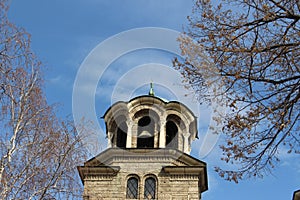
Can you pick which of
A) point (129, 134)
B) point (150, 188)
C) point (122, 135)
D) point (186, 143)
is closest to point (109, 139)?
point (122, 135)

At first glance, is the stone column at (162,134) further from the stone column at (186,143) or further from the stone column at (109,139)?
the stone column at (109,139)

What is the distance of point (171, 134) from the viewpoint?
2684 cm

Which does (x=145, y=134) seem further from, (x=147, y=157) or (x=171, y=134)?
(x=147, y=157)

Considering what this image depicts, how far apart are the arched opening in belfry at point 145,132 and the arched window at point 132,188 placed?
2111 mm

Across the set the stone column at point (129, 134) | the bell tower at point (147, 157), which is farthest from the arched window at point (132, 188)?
the stone column at point (129, 134)

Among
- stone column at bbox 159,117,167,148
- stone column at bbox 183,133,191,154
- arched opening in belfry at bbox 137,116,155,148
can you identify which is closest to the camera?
stone column at bbox 159,117,167,148

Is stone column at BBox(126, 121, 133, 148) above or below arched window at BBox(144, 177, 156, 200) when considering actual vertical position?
above

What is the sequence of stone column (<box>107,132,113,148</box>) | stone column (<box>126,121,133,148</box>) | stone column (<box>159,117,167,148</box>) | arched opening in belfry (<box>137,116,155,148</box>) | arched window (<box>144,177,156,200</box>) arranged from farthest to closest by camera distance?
arched opening in belfry (<box>137,116,155,148</box>)
stone column (<box>107,132,113,148</box>)
stone column (<box>126,121,133,148</box>)
stone column (<box>159,117,167,148</box>)
arched window (<box>144,177,156,200</box>)

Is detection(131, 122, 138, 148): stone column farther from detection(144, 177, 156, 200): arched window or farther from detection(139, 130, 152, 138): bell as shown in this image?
detection(144, 177, 156, 200): arched window

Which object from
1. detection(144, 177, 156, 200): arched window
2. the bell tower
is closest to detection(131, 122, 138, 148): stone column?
the bell tower

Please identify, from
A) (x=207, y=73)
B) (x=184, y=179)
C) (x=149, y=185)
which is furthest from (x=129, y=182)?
(x=207, y=73)

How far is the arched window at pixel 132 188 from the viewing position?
23.8 metres

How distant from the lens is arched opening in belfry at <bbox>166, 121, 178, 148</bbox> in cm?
2620

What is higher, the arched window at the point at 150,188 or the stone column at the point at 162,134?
the stone column at the point at 162,134
